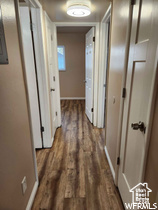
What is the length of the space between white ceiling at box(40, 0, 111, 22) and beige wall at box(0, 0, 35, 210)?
1.02 meters

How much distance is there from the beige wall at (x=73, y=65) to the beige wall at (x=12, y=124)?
4123 millimetres

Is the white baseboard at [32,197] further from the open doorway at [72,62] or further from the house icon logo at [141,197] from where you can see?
the open doorway at [72,62]

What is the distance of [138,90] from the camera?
1036 mm

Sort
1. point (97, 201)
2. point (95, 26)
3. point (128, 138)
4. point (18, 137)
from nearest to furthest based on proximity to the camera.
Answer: point (18, 137), point (128, 138), point (97, 201), point (95, 26)

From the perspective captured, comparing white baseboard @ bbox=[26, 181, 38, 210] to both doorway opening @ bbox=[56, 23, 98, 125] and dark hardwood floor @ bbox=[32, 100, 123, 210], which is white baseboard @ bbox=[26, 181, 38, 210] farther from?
doorway opening @ bbox=[56, 23, 98, 125]

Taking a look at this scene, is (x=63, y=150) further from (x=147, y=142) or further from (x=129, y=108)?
(x=147, y=142)

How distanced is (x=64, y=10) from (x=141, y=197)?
2.48 meters

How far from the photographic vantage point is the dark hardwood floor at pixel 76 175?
1409 mm

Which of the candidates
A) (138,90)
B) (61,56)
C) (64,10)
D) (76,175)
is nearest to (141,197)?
(138,90)

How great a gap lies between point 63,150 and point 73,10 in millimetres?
2178

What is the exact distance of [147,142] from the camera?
0.87m

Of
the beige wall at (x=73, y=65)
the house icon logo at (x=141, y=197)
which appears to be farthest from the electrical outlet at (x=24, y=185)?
the beige wall at (x=73, y=65)

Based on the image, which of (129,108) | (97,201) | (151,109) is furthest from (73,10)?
(97,201)

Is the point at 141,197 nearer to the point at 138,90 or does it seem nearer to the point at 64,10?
the point at 138,90
